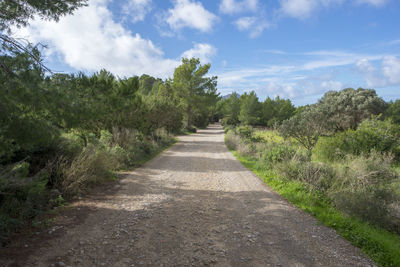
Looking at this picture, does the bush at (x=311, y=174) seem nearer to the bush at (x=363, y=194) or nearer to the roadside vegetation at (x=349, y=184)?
Result: the roadside vegetation at (x=349, y=184)

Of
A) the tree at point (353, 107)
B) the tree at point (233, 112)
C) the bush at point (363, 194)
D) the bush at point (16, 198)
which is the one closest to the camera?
the bush at point (16, 198)

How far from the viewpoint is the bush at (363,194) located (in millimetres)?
5332

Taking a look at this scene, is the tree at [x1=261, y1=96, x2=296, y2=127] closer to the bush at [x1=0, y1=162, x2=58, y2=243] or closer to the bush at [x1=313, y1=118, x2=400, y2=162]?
the bush at [x1=313, y1=118, x2=400, y2=162]

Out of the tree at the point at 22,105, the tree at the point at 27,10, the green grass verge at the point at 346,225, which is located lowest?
the green grass verge at the point at 346,225

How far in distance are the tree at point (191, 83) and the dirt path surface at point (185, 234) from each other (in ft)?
98.9

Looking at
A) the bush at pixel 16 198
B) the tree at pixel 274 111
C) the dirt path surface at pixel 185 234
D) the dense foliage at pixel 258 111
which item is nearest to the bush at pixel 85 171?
the dirt path surface at pixel 185 234

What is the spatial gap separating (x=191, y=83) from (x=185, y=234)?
33821 millimetres

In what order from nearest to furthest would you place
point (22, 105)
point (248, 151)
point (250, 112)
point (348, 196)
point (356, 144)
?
point (22, 105) < point (348, 196) < point (356, 144) < point (248, 151) < point (250, 112)

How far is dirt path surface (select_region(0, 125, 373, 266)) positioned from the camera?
319cm

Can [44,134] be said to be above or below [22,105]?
below

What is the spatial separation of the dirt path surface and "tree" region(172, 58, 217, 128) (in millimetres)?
30151

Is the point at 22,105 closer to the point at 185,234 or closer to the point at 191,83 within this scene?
the point at 185,234

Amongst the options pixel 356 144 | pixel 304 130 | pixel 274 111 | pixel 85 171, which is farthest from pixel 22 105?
pixel 274 111

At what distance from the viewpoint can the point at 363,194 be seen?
5871 mm
